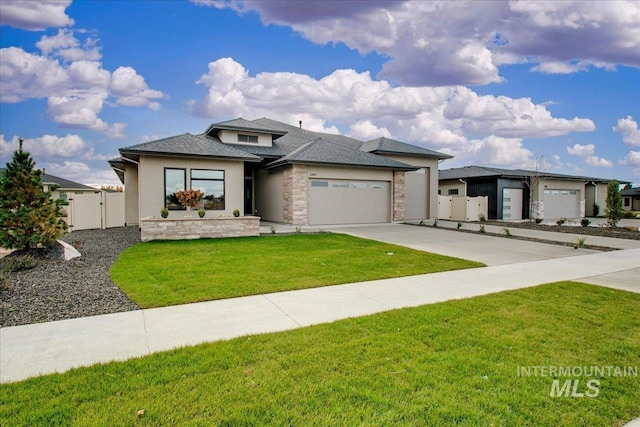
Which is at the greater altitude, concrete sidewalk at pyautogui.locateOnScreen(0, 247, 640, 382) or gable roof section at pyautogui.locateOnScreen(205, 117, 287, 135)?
gable roof section at pyautogui.locateOnScreen(205, 117, 287, 135)

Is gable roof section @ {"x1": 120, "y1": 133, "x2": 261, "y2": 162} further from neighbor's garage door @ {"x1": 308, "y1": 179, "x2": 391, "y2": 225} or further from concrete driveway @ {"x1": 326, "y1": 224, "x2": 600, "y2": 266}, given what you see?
concrete driveway @ {"x1": 326, "y1": 224, "x2": 600, "y2": 266}

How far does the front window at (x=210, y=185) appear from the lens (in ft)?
50.2

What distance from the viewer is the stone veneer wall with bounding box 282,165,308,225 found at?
55.0ft

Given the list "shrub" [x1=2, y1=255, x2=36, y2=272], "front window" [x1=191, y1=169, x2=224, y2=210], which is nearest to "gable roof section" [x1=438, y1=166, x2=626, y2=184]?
"front window" [x1=191, y1=169, x2=224, y2=210]

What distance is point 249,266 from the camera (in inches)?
316

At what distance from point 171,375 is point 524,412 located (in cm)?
291

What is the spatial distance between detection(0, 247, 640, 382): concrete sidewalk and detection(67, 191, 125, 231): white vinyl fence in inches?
550

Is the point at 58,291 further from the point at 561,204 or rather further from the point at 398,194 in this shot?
the point at 561,204

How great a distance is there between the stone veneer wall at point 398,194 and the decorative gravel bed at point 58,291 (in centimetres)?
Result: 1442

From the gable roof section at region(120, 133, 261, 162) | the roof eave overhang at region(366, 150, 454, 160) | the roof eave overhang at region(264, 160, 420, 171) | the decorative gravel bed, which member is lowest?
the decorative gravel bed

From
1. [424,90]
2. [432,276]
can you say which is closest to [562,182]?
[424,90]

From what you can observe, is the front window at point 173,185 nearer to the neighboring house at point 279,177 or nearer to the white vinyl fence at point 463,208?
the neighboring house at point 279,177

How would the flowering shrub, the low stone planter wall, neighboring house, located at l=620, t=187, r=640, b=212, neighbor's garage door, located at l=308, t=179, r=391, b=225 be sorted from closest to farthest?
the low stone planter wall → the flowering shrub → neighbor's garage door, located at l=308, t=179, r=391, b=225 → neighboring house, located at l=620, t=187, r=640, b=212

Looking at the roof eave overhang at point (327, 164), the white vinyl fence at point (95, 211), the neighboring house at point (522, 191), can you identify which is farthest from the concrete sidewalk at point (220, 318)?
the neighboring house at point (522, 191)
